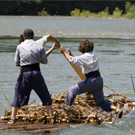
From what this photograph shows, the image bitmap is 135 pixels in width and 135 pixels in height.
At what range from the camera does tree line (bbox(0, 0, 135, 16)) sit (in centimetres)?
9512

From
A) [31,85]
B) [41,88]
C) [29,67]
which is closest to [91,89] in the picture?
[41,88]

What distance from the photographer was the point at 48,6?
344 feet

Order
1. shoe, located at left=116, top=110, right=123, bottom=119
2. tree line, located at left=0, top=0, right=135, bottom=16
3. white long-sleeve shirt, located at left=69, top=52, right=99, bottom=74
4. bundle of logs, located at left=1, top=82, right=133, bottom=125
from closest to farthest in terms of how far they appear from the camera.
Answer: bundle of logs, located at left=1, top=82, right=133, bottom=125 → white long-sleeve shirt, located at left=69, top=52, right=99, bottom=74 → shoe, located at left=116, top=110, right=123, bottom=119 → tree line, located at left=0, top=0, right=135, bottom=16

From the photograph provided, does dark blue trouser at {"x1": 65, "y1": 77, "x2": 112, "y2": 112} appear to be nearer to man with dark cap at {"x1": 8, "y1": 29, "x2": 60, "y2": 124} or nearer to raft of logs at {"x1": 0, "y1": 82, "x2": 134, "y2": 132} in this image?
raft of logs at {"x1": 0, "y1": 82, "x2": 134, "y2": 132}

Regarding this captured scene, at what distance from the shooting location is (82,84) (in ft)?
26.8

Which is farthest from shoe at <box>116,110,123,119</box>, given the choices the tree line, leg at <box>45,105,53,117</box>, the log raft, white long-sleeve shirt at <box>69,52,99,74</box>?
the tree line

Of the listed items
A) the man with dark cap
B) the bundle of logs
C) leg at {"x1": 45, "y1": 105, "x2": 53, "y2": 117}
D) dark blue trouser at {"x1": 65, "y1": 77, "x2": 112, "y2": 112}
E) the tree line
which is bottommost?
the tree line

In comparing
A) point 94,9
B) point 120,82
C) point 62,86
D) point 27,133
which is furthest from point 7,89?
point 94,9

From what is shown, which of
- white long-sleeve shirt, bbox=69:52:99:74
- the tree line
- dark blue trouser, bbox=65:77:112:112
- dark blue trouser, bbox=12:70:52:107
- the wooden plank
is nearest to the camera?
the wooden plank

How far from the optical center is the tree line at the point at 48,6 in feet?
312

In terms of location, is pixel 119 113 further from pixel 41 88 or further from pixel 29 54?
pixel 29 54

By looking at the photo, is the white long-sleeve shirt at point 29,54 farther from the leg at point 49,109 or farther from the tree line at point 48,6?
the tree line at point 48,6

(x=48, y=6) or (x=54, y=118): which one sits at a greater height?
(x=54, y=118)

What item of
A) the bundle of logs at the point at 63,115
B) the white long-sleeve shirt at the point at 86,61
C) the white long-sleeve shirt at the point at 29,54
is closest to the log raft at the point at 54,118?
the bundle of logs at the point at 63,115
